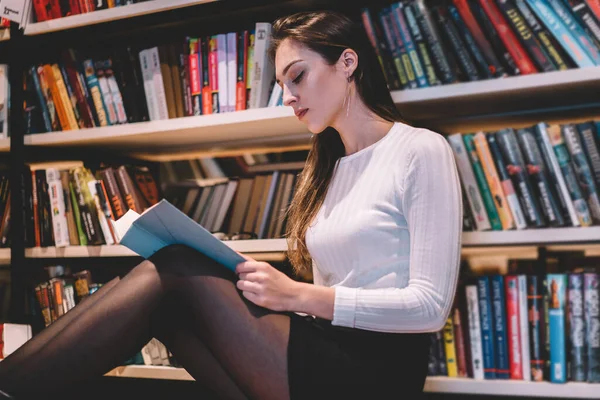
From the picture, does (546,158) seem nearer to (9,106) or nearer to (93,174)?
(93,174)

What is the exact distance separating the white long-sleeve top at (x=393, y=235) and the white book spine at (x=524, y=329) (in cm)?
29

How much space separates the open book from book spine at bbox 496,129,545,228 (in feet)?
2.11

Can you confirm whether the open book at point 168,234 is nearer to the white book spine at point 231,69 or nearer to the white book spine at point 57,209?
the white book spine at point 231,69

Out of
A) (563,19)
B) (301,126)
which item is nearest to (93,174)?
(301,126)

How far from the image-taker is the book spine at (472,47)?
3.95 feet

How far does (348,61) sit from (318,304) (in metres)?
0.55

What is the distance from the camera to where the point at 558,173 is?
1142 millimetres

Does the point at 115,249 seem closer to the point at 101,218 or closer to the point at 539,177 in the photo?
the point at 101,218

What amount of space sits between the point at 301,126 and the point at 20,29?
94 centimetres

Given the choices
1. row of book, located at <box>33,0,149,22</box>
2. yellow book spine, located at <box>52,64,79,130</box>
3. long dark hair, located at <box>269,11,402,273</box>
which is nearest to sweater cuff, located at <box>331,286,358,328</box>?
long dark hair, located at <box>269,11,402,273</box>

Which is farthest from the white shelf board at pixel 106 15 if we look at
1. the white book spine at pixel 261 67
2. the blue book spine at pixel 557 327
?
the blue book spine at pixel 557 327

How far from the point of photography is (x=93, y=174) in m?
1.62

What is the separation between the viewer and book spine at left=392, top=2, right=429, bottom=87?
1.25 m

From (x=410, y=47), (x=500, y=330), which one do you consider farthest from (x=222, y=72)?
(x=500, y=330)
